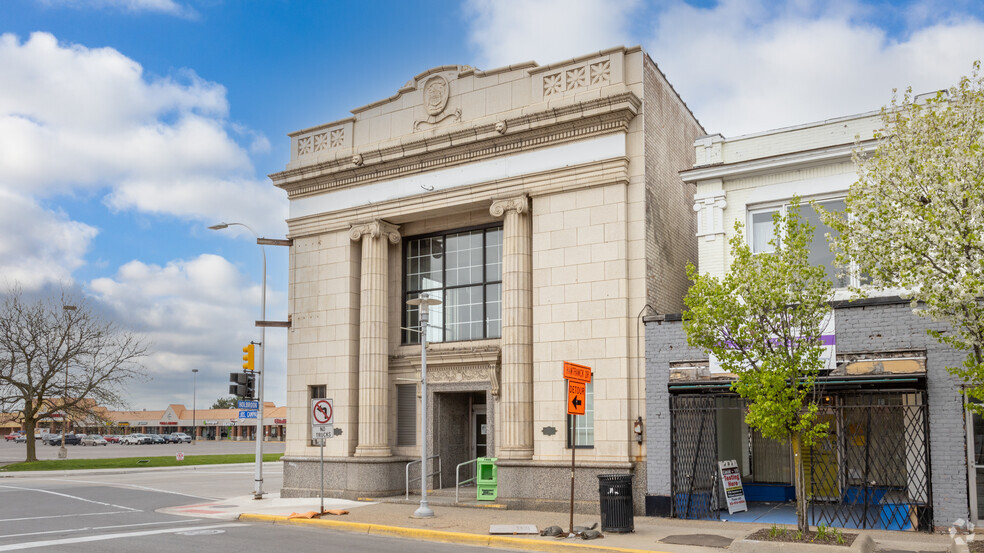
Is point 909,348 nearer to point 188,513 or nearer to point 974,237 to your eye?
point 974,237

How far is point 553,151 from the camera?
811 inches

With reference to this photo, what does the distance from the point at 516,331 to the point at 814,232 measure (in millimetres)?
7297

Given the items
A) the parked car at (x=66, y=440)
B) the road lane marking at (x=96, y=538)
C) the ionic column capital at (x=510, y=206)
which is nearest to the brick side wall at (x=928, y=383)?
the ionic column capital at (x=510, y=206)

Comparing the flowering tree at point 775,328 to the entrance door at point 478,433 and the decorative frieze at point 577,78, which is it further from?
the entrance door at point 478,433

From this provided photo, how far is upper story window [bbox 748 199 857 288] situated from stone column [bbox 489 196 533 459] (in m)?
5.55

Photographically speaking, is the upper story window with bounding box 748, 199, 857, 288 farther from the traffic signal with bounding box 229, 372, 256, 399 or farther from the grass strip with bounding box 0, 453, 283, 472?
the grass strip with bounding box 0, 453, 283, 472

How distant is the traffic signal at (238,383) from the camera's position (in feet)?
74.9

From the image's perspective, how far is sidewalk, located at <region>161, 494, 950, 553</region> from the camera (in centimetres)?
1382

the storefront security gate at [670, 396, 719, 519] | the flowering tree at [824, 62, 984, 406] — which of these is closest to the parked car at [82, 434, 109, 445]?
the storefront security gate at [670, 396, 719, 519]

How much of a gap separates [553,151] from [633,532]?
31.1ft

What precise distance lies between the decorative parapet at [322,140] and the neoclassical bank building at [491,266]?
0.06 meters

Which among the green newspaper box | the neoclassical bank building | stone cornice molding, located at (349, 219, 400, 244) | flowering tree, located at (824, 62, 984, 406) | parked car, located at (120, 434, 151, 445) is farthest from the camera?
parked car, located at (120, 434, 151, 445)

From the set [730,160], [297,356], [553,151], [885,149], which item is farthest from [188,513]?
[885,149]

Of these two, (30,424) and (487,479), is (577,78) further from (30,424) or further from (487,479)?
(30,424)
